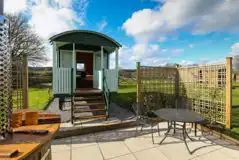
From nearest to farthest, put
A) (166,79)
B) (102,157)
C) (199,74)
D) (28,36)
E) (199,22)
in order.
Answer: (102,157), (199,74), (166,79), (199,22), (28,36)

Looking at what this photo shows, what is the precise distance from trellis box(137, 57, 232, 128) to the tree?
15.0m

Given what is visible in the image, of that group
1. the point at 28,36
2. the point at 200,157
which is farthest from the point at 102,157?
the point at 28,36

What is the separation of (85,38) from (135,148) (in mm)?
4487

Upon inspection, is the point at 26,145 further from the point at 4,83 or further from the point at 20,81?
the point at 20,81

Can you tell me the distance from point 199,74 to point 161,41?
1298 cm

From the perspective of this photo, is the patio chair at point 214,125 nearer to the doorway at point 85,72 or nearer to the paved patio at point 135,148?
the paved patio at point 135,148

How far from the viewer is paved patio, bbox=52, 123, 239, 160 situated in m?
3.14

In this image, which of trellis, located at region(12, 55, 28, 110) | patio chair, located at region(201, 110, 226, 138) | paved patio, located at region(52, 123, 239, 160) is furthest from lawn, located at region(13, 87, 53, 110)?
patio chair, located at region(201, 110, 226, 138)

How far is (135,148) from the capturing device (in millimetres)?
3521

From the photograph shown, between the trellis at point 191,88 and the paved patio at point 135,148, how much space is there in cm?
117

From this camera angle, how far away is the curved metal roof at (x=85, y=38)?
5.79m

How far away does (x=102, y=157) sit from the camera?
312 centimetres

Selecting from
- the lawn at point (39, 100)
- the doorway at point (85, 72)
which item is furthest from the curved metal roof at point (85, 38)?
the lawn at point (39, 100)

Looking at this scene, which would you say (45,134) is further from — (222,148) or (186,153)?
(222,148)
